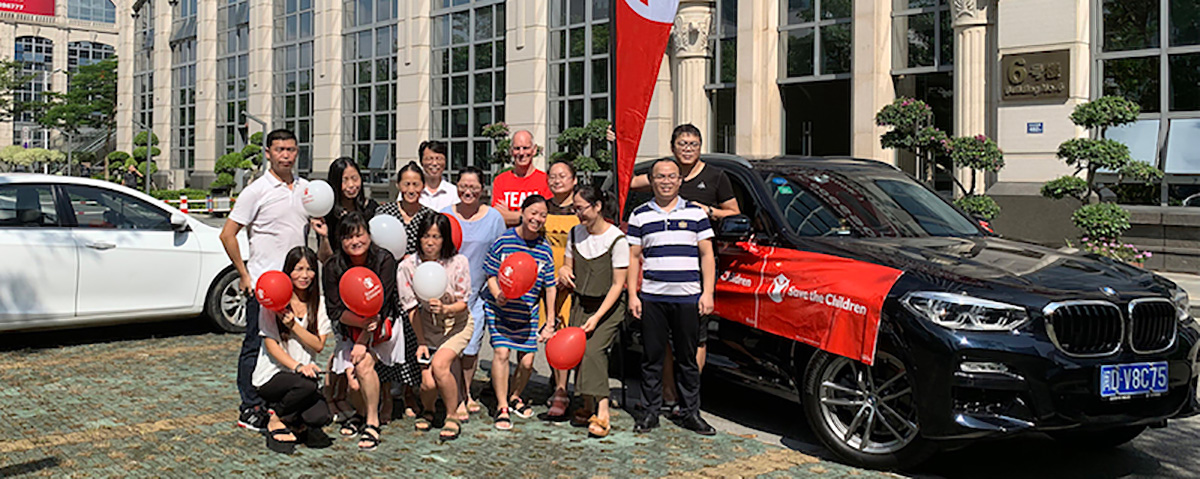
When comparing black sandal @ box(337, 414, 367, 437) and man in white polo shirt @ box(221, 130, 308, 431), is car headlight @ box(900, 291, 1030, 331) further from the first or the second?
man in white polo shirt @ box(221, 130, 308, 431)

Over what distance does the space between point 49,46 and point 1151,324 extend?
11132cm

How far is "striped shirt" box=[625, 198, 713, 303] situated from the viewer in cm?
619

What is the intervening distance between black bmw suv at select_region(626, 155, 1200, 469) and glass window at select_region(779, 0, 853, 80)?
1507cm

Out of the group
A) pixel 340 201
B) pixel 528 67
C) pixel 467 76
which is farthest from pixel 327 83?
pixel 340 201

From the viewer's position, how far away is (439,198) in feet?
24.4

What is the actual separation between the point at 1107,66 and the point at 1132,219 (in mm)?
2555

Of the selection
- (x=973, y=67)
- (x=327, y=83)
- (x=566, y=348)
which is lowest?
(x=566, y=348)

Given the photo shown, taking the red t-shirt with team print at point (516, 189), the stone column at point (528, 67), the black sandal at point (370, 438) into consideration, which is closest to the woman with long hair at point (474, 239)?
the black sandal at point (370, 438)

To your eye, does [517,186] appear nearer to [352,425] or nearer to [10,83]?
[352,425]

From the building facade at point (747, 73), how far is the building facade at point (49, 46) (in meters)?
67.2

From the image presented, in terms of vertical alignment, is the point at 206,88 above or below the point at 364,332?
above

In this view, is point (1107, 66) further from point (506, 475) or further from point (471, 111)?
point (471, 111)

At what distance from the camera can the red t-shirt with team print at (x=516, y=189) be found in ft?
25.2

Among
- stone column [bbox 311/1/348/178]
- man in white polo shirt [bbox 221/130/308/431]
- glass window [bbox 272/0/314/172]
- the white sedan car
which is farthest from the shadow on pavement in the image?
glass window [bbox 272/0/314/172]
